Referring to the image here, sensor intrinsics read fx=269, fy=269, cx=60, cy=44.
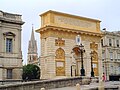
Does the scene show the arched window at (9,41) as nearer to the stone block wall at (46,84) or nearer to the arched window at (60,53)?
the arched window at (60,53)

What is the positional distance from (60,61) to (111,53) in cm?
2460

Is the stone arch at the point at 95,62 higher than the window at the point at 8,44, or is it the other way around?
the window at the point at 8,44

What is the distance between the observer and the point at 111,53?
190 ft

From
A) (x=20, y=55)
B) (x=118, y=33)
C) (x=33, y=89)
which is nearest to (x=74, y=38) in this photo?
(x=20, y=55)

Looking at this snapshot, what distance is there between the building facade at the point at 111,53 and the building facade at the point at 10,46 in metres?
25.4

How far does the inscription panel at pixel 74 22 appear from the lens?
3606cm

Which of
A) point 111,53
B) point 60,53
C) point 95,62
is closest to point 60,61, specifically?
point 60,53

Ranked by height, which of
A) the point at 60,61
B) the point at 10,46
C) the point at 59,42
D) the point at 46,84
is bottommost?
the point at 46,84

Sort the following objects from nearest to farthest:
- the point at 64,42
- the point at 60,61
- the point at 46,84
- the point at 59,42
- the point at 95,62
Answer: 1. the point at 46,84
2. the point at 60,61
3. the point at 59,42
4. the point at 64,42
5. the point at 95,62

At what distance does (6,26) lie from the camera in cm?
3431

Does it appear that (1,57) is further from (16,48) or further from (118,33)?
(118,33)

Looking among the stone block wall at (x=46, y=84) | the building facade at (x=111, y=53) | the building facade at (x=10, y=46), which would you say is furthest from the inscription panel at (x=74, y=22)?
the building facade at (x=111, y=53)

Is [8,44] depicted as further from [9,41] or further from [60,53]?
[60,53]

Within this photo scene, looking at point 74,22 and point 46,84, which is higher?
point 74,22
